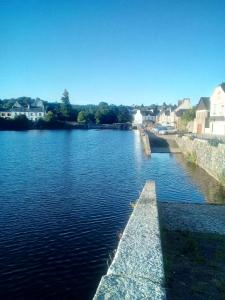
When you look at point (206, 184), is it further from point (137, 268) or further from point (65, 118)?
point (65, 118)

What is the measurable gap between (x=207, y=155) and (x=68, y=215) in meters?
23.1

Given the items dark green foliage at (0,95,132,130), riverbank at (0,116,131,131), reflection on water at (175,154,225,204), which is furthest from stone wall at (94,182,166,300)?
dark green foliage at (0,95,132,130)

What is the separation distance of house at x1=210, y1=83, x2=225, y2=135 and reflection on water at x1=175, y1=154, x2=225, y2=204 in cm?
1950

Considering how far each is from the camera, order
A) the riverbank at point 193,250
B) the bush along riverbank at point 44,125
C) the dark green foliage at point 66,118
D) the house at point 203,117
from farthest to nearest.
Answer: the dark green foliage at point 66,118 < the bush along riverbank at point 44,125 < the house at point 203,117 < the riverbank at point 193,250

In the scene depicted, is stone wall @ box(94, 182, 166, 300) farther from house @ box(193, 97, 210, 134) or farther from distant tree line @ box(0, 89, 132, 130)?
distant tree line @ box(0, 89, 132, 130)

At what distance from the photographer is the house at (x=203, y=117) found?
71.4 meters

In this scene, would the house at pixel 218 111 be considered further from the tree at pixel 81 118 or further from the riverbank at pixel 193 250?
the tree at pixel 81 118

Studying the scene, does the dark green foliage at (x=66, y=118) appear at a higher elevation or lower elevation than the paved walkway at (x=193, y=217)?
higher

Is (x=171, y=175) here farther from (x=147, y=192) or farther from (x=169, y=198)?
(x=147, y=192)

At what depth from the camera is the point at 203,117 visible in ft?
242

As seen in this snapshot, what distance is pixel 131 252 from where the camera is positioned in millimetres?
10039

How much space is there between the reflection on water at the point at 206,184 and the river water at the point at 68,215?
0.07 metres

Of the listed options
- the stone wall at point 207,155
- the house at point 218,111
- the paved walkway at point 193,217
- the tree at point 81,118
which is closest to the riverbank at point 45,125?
the tree at point 81,118

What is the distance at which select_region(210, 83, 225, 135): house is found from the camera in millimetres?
62500
